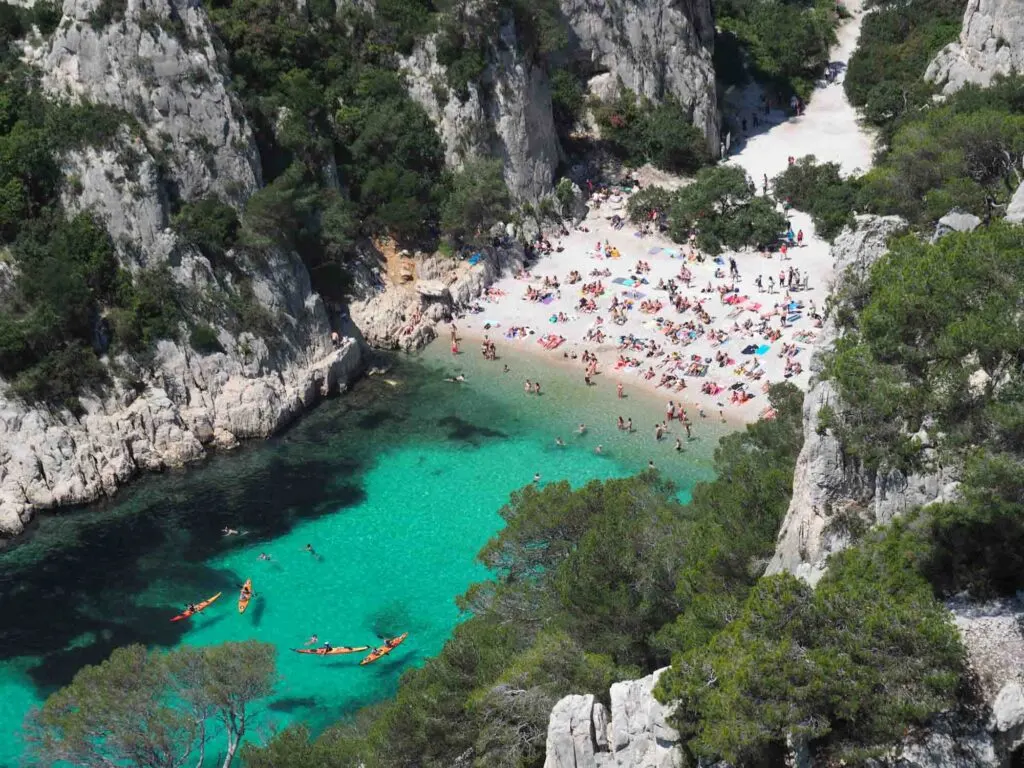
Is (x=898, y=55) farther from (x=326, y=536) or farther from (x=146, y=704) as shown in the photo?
(x=146, y=704)

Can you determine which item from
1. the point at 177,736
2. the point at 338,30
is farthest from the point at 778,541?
the point at 338,30

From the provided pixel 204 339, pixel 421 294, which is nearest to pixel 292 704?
pixel 204 339

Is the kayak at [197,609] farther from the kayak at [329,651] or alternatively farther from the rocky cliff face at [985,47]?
the rocky cliff face at [985,47]

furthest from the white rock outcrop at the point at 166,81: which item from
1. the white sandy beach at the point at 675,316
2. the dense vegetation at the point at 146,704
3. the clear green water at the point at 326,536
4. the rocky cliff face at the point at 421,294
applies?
the dense vegetation at the point at 146,704

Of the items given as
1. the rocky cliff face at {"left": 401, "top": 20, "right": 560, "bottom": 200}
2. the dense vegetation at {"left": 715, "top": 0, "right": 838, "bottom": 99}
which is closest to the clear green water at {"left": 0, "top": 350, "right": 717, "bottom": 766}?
the rocky cliff face at {"left": 401, "top": 20, "right": 560, "bottom": 200}

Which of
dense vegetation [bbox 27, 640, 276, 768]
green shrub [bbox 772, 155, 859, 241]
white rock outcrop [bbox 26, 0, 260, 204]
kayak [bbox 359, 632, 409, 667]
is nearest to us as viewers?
dense vegetation [bbox 27, 640, 276, 768]

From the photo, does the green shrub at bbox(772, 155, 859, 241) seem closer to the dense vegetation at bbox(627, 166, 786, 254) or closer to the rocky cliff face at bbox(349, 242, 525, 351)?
the dense vegetation at bbox(627, 166, 786, 254)
